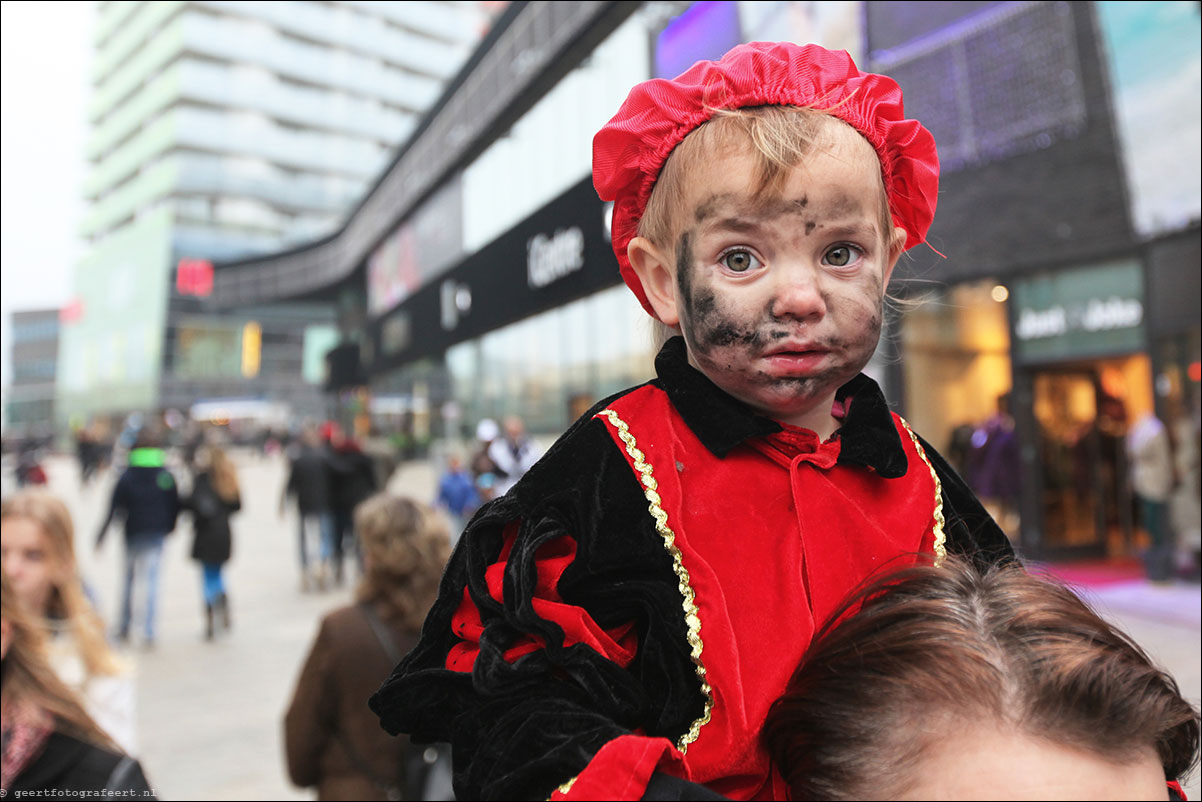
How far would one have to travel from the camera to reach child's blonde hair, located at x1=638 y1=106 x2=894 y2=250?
933 mm

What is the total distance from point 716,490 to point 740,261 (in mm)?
267

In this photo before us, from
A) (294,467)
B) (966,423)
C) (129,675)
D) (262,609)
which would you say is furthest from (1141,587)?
(294,467)

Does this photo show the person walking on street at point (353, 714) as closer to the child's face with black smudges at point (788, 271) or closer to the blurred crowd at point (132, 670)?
the blurred crowd at point (132, 670)

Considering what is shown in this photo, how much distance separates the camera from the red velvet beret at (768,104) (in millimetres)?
1007

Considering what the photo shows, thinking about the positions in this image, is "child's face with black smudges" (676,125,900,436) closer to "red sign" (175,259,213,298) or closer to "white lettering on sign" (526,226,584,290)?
"white lettering on sign" (526,226,584,290)

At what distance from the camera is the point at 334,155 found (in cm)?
411

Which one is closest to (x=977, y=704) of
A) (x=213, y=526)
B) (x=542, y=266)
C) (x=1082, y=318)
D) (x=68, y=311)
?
(x=542, y=266)

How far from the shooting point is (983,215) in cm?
447

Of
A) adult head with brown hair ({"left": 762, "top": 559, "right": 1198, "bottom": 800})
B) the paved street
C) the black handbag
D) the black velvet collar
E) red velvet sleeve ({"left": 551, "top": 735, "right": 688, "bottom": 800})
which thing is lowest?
the paved street

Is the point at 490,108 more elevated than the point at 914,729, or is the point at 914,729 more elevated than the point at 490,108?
the point at 490,108

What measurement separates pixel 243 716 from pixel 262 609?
3962 millimetres

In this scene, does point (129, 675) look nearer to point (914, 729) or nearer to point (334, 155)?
point (334, 155)

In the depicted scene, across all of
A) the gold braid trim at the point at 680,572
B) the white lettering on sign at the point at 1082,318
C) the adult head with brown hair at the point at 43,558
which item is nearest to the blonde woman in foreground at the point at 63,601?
the adult head with brown hair at the point at 43,558

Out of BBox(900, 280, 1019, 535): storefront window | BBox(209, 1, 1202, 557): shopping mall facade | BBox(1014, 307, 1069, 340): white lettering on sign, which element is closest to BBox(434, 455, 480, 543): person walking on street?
BBox(209, 1, 1202, 557): shopping mall facade
